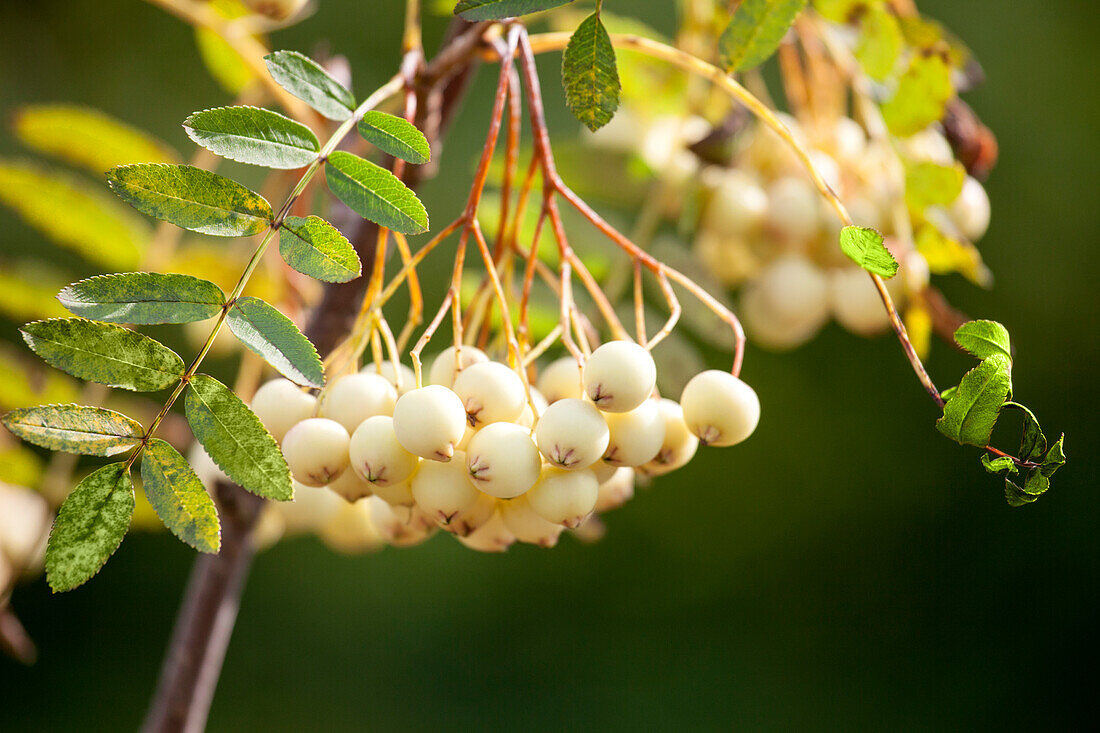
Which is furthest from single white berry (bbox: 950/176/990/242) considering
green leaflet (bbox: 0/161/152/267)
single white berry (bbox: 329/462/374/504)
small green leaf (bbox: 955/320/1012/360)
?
green leaflet (bbox: 0/161/152/267)

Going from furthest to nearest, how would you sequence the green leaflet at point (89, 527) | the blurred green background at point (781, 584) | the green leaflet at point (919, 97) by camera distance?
1. the blurred green background at point (781, 584)
2. the green leaflet at point (919, 97)
3. the green leaflet at point (89, 527)

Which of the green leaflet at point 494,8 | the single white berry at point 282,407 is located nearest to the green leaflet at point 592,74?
the green leaflet at point 494,8

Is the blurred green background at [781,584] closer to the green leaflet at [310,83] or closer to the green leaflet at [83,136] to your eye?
the green leaflet at [83,136]

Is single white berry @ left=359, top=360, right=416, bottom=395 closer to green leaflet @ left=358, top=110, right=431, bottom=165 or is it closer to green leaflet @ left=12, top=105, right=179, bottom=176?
green leaflet @ left=358, top=110, right=431, bottom=165

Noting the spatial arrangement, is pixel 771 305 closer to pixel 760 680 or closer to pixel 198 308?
pixel 198 308

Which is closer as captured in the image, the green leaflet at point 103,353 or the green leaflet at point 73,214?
the green leaflet at point 103,353

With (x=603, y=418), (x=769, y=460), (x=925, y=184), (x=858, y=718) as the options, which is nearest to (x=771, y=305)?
(x=925, y=184)

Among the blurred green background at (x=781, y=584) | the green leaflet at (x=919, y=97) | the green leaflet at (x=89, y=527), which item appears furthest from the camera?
the blurred green background at (x=781, y=584)

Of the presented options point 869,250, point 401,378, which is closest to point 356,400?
point 401,378
